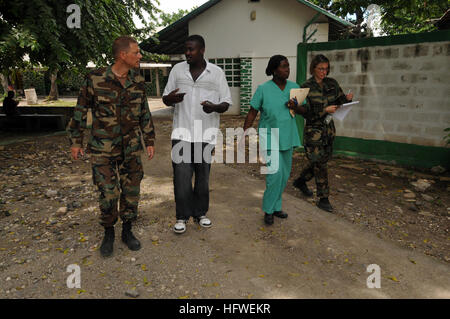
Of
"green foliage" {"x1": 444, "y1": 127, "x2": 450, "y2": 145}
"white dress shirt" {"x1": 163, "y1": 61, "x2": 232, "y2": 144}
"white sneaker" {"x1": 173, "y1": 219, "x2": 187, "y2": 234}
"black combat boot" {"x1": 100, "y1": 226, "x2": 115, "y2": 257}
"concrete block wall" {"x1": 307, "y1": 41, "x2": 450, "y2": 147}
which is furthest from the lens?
"concrete block wall" {"x1": 307, "y1": 41, "x2": 450, "y2": 147}

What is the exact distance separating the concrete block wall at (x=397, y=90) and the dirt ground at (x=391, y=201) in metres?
0.64

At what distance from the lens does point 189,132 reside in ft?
11.3

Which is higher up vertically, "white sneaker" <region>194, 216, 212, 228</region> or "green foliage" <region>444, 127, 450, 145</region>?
"green foliage" <region>444, 127, 450, 145</region>

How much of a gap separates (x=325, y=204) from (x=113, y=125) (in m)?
2.79

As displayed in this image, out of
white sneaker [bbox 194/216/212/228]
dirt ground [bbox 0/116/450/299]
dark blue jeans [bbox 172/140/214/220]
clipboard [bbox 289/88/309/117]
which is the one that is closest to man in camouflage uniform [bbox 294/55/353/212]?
clipboard [bbox 289/88/309/117]

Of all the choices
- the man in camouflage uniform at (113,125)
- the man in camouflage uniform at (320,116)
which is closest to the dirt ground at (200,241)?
the man in camouflage uniform at (113,125)

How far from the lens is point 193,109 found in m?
3.41

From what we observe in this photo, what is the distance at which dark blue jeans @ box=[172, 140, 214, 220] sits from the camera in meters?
3.47

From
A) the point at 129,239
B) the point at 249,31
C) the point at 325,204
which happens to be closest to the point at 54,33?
the point at 129,239

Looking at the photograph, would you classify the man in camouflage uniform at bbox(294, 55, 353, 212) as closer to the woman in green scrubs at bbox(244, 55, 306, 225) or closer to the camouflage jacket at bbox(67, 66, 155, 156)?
the woman in green scrubs at bbox(244, 55, 306, 225)

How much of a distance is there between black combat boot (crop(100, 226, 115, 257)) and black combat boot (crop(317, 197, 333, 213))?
2573 millimetres

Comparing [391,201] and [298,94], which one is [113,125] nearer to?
[298,94]
